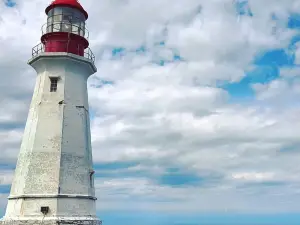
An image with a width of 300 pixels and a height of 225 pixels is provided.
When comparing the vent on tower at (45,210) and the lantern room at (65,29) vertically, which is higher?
the lantern room at (65,29)

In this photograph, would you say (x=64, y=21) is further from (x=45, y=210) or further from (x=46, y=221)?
(x=46, y=221)

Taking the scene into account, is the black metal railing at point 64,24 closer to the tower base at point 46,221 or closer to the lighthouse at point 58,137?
the lighthouse at point 58,137

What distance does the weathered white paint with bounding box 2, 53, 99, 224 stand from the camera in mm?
15016

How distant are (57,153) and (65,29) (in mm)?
6039

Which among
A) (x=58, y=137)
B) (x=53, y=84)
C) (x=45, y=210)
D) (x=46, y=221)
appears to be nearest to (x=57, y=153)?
(x=58, y=137)

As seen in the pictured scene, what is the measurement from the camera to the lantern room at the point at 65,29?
55.4 feet

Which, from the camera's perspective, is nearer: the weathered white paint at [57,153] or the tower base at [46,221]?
the tower base at [46,221]

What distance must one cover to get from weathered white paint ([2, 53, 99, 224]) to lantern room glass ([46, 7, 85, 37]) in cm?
171

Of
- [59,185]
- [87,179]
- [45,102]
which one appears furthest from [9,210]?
[45,102]

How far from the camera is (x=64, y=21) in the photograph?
1727cm

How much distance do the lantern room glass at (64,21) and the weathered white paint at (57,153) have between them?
1.71m

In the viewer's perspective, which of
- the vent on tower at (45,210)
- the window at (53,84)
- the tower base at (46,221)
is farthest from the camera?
the window at (53,84)

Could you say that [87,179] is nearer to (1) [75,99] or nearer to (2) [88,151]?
(2) [88,151]

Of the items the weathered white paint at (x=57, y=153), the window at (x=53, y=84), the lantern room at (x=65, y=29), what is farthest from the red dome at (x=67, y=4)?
the window at (x=53, y=84)
